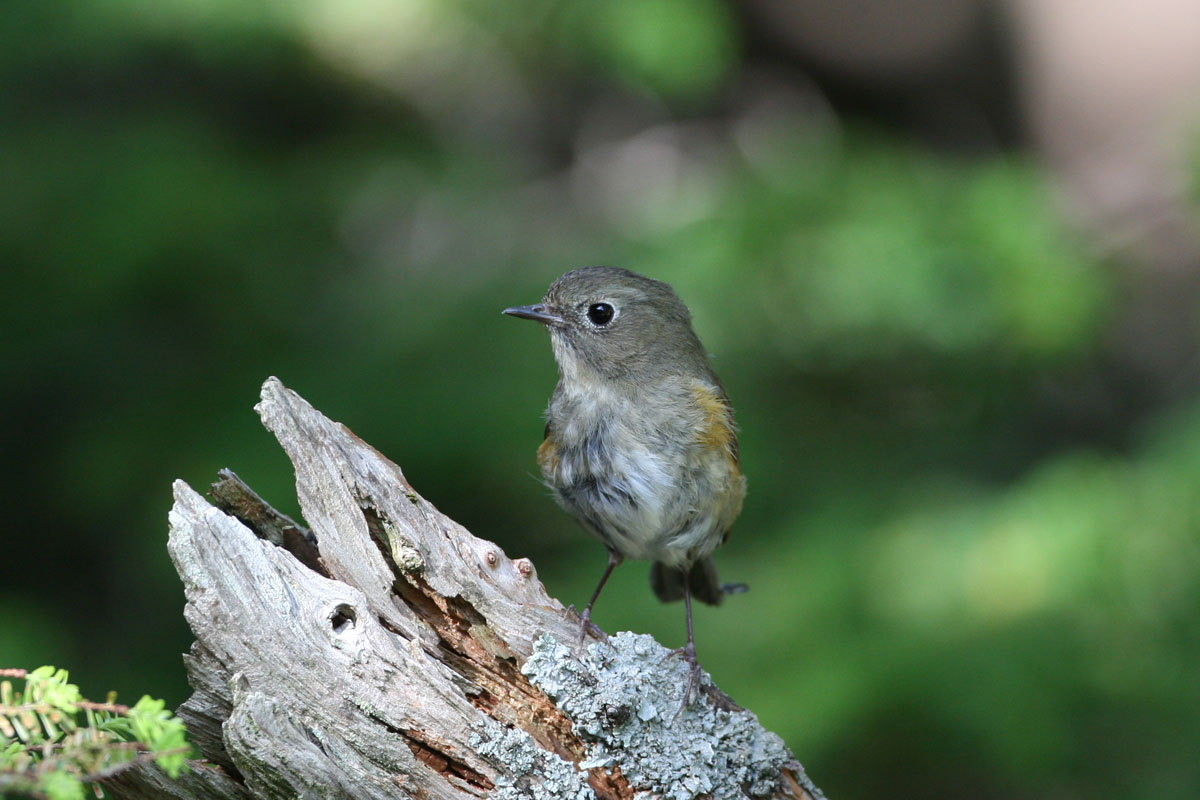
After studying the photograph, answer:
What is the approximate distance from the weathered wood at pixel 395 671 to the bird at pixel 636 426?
2.06 feet

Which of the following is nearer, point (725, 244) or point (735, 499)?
point (735, 499)

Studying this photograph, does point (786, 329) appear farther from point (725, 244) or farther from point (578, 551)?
point (578, 551)

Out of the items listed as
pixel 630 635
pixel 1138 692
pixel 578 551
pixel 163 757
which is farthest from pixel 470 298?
pixel 163 757

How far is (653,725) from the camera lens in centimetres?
290

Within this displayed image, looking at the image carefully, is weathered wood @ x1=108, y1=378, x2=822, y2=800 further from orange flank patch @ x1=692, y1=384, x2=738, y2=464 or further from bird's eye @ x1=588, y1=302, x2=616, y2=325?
bird's eye @ x1=588, y1=302, x2=616, y2=325

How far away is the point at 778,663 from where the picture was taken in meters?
4.68

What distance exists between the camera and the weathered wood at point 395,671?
97.0 inches

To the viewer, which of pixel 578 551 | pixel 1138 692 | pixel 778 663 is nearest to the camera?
pixel 1138 692

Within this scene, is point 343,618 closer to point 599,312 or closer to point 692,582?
point 599,312

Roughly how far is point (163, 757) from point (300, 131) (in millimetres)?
5439

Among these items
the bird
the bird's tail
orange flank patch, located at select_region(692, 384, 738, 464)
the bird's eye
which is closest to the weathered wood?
the bird

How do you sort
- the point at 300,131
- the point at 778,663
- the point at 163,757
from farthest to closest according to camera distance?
the point at 300,131 → the point at 778,663 → the point at 163,757

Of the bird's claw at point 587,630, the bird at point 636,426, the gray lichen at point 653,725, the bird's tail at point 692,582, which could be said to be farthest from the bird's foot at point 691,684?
the bird's tail at point 692,582

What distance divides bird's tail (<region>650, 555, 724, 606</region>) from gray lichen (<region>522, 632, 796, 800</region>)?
1169mm
